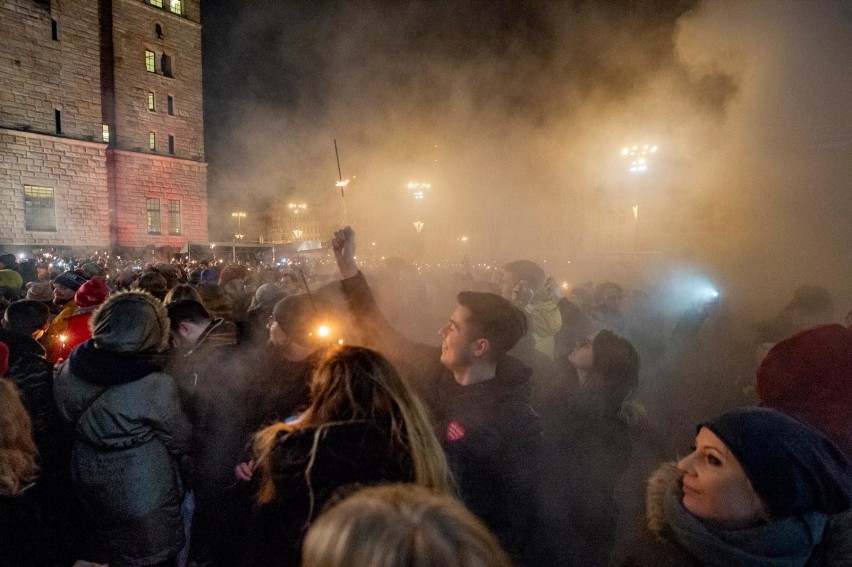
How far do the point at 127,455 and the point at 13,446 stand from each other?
45cm

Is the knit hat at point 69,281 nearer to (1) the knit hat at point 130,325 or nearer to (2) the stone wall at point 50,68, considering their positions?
(1) the knit hat at point 130,325

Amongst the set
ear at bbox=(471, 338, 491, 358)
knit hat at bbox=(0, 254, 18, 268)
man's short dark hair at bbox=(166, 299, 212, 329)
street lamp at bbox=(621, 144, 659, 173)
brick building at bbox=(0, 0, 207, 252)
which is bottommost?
ear at bbox=(471, 338, 491, 358)

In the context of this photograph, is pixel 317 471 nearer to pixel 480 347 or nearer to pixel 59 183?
pixel 480 347

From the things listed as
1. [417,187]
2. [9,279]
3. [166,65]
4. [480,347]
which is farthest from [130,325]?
[166,65]

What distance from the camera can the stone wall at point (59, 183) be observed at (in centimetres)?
1834

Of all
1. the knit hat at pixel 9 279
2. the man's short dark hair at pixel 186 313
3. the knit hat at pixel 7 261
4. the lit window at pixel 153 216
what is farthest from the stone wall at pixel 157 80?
the man's short dark hair at pixel 186 313

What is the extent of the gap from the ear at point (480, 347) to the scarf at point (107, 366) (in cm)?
152

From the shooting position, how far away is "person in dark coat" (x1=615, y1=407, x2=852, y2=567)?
1.09m

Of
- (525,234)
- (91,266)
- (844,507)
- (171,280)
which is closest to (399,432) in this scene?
(844,507)

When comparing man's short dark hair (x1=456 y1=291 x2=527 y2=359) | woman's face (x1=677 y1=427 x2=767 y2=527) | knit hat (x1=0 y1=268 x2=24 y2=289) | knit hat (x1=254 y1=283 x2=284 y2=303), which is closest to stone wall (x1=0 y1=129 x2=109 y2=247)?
knit hat (x1=0 y1=268 x2=24 y2=289)

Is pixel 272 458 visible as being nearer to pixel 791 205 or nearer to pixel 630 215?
pixel 791 205

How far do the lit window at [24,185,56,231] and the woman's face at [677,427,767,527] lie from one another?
82.4 feet

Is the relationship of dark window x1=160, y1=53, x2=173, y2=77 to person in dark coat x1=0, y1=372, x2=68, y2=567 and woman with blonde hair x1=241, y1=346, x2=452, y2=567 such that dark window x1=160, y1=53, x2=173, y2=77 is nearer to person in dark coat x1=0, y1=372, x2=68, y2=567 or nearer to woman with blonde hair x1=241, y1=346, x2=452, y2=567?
person in dark coat x1=0, y1=372, x2=68, y2=567

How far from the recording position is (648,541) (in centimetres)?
128
